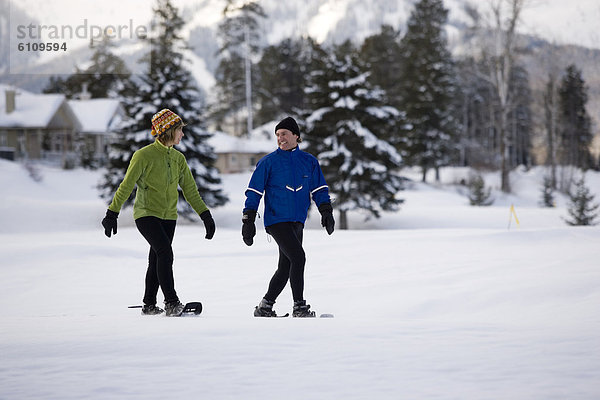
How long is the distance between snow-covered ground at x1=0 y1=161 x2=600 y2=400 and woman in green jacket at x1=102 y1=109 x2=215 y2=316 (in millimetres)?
498

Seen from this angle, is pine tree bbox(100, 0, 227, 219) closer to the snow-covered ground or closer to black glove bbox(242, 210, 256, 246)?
the snow-covered ground

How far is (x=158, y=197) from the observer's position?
6.09 meters

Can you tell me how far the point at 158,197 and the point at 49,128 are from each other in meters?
46.2

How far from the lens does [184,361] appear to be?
4.16m

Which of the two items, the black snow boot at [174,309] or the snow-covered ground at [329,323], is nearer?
the snow-covered ground at [329,323]

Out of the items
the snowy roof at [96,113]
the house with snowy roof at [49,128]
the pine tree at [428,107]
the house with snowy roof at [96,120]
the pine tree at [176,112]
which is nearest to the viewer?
the pine tree at [176,112]

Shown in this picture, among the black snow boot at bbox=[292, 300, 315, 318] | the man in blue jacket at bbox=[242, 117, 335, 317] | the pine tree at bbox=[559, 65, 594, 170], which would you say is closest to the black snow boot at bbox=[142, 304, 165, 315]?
the man in blue jacket at bbox=[242, 117, 335, 317]

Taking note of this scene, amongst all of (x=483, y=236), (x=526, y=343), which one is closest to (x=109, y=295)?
(x=526, y=343)

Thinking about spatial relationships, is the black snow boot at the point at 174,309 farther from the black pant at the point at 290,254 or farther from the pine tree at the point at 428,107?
the pine tree at the point at 428,107

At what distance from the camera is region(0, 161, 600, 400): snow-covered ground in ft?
12.1

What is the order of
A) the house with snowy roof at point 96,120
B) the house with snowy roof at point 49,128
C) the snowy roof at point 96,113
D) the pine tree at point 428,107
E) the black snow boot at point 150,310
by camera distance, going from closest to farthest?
the black snow boot at point 150,310
the house with snowy roof at point 49,128
the pine tree at point 428,107
the house with snowy roof at point 96,120
the snowy roof at point 96,113

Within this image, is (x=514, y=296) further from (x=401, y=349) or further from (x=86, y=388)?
(x=86, y=388)

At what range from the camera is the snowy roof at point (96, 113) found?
171 ft

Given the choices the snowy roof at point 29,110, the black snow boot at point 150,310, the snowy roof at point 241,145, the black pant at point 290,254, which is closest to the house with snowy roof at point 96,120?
the snowy roof at point 29,110
